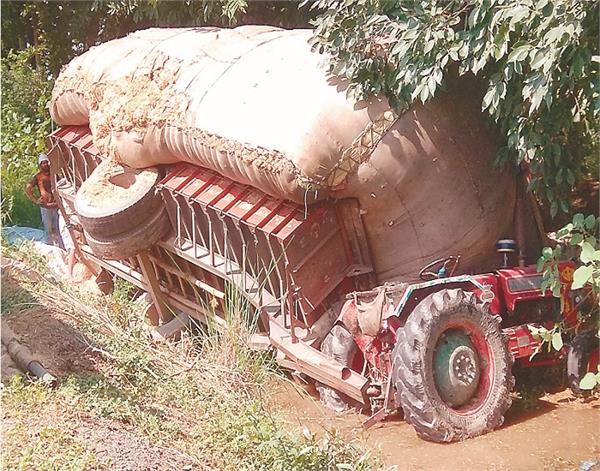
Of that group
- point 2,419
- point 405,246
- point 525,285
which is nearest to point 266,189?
point 405,246

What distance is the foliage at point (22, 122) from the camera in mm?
13516

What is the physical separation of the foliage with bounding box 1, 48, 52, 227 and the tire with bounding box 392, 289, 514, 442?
8.64 m

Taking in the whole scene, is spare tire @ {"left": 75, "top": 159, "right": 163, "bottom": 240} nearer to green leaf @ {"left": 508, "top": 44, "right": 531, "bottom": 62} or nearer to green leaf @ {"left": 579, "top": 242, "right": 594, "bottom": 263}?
green leaf @ {"left": 508, "top": 44, "right": 531, "bottom": 62}

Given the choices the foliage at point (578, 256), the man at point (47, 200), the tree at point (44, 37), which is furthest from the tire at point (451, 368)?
the man at point (47, 200)

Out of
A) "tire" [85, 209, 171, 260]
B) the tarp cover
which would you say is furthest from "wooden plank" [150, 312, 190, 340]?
the tarp cover

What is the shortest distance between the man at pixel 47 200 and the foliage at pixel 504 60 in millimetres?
5602

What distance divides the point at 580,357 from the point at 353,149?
2.08 meters

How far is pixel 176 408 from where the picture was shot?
5.70m

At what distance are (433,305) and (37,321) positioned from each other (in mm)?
3865

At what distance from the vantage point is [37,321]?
7.86 meters

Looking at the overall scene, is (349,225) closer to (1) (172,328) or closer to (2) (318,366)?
(2) (318,366)

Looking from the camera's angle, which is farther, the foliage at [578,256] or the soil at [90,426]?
the foliage at [578,256]

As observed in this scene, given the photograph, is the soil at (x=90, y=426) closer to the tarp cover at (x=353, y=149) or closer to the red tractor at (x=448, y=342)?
the red tractor at (x=448, y=342)

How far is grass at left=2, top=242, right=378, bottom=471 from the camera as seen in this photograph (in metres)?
4.72
